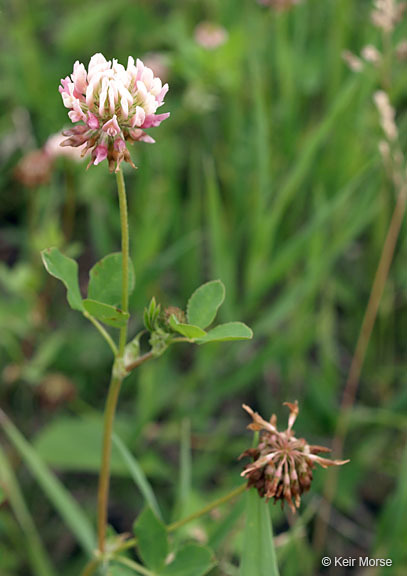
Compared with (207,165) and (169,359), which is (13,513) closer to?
(169,359)

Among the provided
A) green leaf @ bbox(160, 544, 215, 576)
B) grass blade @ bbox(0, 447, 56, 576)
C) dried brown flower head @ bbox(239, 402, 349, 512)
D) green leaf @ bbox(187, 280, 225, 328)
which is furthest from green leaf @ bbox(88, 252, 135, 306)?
grass blade @ bbox(0, 447, 56, 576)

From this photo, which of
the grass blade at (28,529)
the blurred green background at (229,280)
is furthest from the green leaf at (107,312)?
the grass blade at (28,529)

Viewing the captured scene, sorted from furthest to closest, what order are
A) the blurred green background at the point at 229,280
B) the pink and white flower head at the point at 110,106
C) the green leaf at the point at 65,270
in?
the blurred green background at the point at 229,280 → the green leaf at the point at 65,270 → the pink and white flower head at the point at 110,106

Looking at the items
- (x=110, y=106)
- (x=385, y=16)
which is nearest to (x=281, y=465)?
(x=110, y=106)

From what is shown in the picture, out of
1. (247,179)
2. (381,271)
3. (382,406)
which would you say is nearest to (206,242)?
(247,179)

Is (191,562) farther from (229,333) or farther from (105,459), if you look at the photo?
(229,333)

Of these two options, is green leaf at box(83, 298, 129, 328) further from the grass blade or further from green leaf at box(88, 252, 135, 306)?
the grass blade

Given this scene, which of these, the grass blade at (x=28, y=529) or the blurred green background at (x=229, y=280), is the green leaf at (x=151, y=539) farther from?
the grass blade at (x=28, y=529)
